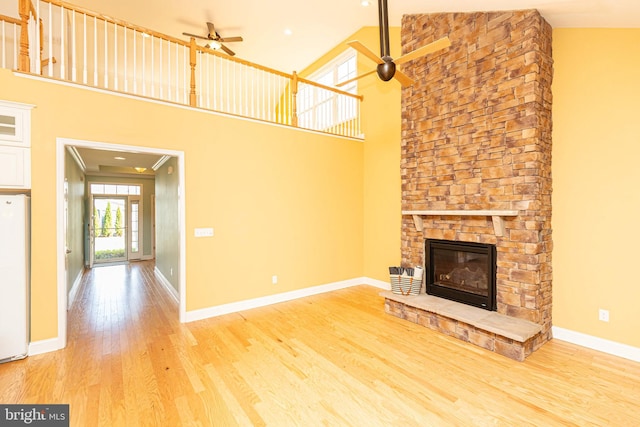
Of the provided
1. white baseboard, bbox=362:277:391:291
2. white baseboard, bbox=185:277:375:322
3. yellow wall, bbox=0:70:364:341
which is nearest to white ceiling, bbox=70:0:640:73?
yellow wall, bbox=0:70:364:341

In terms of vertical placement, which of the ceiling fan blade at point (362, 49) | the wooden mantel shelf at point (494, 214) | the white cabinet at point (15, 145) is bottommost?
the wooden mantel shelf at point (494, 214)

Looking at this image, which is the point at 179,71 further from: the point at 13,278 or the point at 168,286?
the point at 13,278

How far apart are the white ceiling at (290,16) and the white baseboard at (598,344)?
3.21 metres

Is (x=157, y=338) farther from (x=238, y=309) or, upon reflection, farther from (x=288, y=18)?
(x=288, y=18)

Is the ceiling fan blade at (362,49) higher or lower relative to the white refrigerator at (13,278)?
higher

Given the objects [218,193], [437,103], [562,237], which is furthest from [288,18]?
[562,237]

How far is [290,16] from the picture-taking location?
5.46 metres

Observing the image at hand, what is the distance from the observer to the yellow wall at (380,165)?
16.8ft

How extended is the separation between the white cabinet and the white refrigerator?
0.68 feet

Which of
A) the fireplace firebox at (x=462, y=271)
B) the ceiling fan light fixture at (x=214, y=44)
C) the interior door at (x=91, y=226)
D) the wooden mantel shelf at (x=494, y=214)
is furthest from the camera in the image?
the interior door at (x=91, y=226)

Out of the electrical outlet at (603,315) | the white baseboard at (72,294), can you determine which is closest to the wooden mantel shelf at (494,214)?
the electrical outlet at (603,315)

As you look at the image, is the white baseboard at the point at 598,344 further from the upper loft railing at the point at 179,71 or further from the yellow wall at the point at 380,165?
the upper loft railing at the point at 179,71

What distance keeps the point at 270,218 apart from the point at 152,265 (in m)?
5.29

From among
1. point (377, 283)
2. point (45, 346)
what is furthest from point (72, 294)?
point (377, 283)
